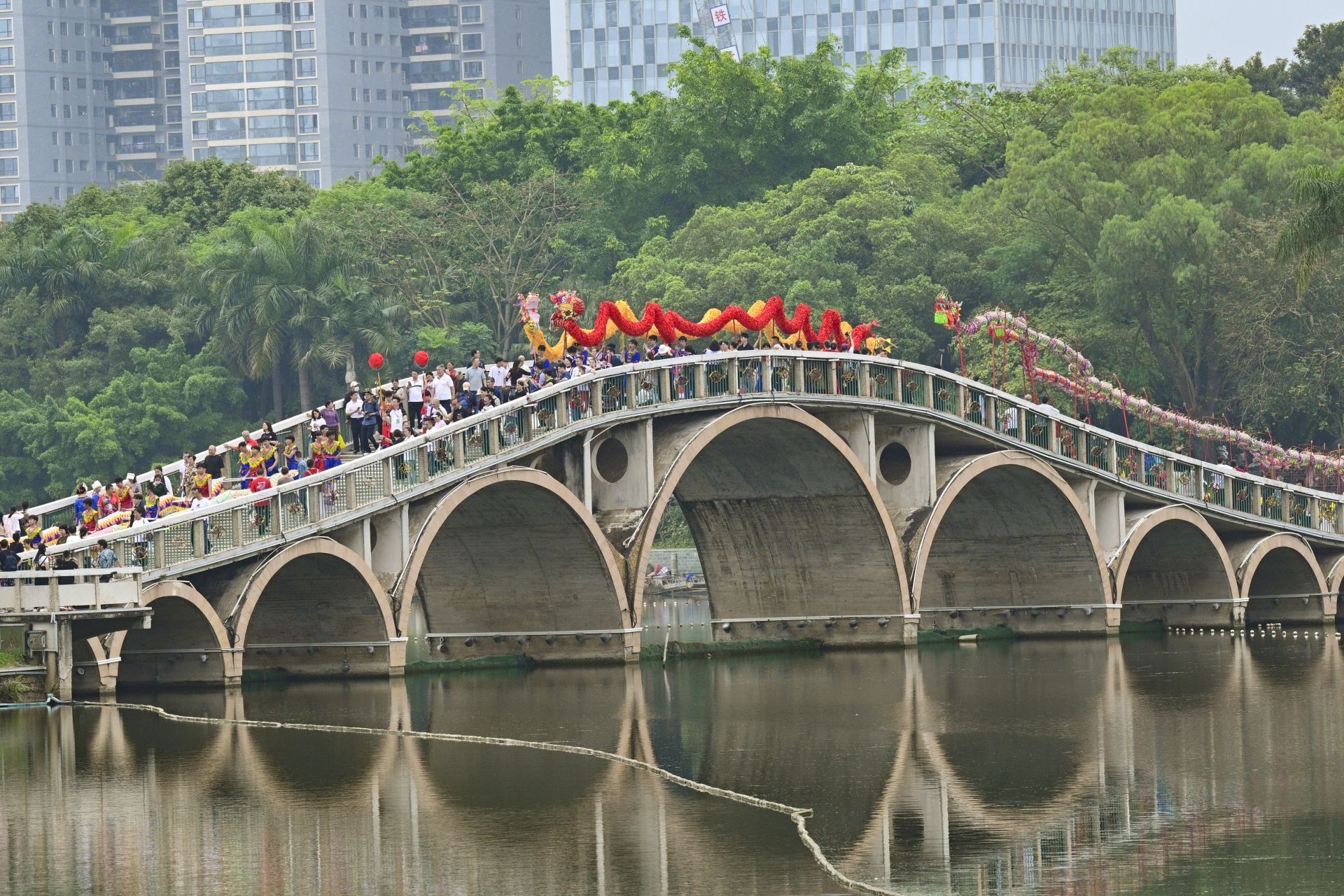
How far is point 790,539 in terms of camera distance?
58875 mm

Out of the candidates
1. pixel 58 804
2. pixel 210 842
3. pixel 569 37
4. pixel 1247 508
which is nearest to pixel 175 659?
pixel 58 804

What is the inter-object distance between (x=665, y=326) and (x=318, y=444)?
9852 millimetres

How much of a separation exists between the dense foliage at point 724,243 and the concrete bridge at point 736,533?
14.2 m

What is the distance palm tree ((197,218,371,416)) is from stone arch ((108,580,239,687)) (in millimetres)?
48168

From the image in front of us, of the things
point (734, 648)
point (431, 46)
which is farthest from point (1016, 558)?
point (431, 46)

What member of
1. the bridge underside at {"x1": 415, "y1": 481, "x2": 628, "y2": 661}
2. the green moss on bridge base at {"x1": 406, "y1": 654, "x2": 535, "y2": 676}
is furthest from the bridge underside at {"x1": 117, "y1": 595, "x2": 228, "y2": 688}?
the bridge underside at {"x1": 415, "y1": 481, "x2": 628, "y2": 661}

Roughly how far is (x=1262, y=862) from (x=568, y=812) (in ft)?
27.2

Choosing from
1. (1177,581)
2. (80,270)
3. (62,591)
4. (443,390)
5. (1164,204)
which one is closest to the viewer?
(62,591)

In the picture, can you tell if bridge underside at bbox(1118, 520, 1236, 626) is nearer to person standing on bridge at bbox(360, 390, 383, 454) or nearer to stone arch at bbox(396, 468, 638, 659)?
stone arch at bbox(396, 468, 638, 659)

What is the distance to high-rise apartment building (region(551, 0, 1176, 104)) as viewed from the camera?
165250mm

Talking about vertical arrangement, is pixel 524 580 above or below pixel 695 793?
above

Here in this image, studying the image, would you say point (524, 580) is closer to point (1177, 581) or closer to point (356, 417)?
point (356, 417)

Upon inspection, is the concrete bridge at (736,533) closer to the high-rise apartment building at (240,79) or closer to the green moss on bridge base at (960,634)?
the green moss on bridge base at (960,634)

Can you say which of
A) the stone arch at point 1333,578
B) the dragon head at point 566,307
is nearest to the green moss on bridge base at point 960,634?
the stone arch at point 1333,578
